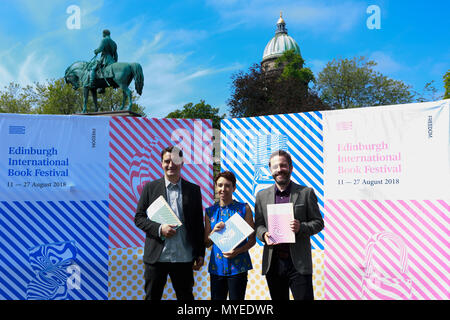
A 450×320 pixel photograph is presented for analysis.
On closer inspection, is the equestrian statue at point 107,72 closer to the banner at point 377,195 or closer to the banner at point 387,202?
the banner at point 377,195

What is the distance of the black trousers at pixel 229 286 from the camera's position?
353 centimetres

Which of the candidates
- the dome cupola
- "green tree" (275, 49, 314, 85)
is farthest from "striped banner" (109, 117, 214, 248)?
the dome cupola

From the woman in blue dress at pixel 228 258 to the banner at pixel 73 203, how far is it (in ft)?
6.26

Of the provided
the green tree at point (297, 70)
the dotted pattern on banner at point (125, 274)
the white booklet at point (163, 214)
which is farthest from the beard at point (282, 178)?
the green tree at point (297, 70)

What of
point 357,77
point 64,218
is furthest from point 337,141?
point 357,77

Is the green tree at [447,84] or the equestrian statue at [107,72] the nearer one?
the equestrian statue at [107,72]

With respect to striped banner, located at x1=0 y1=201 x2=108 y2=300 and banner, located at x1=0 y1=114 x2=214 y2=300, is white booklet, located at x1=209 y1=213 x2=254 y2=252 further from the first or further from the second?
striped banner, located at x1=0 y1=201 x2=108 y2=300

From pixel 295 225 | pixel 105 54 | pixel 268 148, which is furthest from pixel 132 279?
pixel 105 54

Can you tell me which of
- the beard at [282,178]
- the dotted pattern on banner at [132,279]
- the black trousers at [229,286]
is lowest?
the dotted pattern on banner at [132,279]

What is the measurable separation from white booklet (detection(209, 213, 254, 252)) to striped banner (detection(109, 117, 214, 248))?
1.78 meters

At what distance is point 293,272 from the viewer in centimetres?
346

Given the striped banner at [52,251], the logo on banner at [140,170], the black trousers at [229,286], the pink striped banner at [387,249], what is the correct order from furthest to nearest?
the logo on banner at [140,170], the striped banner at [52,251], the pink striped banner at [387,249], the black trousers at [229,286]

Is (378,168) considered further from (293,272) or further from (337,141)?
(293,272)
